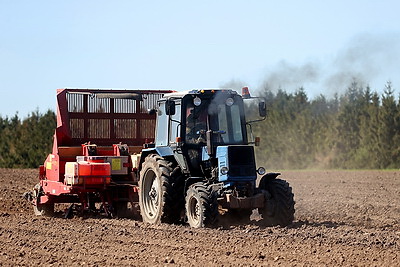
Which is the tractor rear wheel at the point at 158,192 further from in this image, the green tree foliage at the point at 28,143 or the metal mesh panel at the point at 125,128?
the green tree foliage at the point at 28,143

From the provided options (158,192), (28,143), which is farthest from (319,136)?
(158,192)

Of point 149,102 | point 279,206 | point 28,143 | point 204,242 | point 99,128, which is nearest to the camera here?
point 204,242

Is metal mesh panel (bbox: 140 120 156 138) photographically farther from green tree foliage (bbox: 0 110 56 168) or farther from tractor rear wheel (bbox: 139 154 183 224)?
green tree foliage (bbox: 0 110 56 168)

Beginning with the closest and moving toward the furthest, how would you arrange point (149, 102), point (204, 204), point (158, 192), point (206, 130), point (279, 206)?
point (204, 204) → point (279, 206) → point (206, 130) → point (158, 192) → point (149, 102)

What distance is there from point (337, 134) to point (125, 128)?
32539 mm

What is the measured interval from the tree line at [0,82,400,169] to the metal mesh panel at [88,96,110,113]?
24979 millimetres

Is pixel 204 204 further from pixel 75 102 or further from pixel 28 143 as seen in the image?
pixel 28 143

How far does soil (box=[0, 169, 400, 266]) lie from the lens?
10.0 metres

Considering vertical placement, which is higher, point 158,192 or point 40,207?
point 158,192

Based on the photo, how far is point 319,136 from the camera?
5078cm

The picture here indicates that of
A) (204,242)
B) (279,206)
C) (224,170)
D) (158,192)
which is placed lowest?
(204,242)

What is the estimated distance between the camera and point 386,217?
16328mm

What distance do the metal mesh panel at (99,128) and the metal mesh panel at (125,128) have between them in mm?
211

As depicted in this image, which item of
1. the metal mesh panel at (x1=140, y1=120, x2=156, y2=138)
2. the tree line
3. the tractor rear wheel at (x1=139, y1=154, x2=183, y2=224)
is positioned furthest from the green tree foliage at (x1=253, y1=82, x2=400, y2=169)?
the tractor rear wheel at (x1=139, y1=154, x2=183, y2=224)
